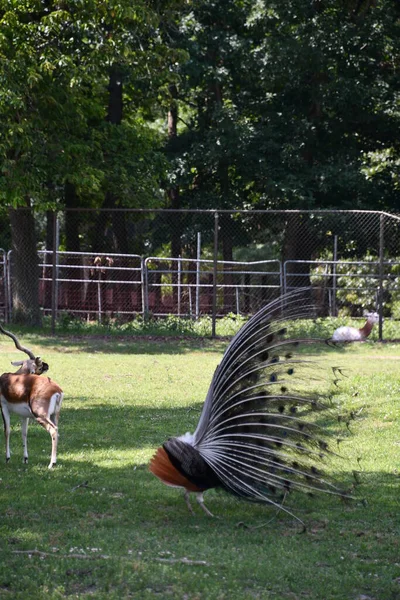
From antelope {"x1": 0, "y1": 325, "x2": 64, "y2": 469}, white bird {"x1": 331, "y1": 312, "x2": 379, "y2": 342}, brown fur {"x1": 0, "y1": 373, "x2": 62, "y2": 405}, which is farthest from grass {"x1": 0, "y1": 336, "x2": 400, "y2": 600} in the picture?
white bird {"x1": 331, "y1": 312, "x2": 379, "y2": 342}

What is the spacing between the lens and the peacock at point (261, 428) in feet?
23.2

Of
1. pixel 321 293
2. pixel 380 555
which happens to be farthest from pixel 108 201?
pixel 380 555

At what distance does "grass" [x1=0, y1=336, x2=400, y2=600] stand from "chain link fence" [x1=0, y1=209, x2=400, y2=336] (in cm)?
990

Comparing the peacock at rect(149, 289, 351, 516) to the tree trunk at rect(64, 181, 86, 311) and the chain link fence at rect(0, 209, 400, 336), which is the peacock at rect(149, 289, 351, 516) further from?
the tree trunk at rect(64, 181, 86, 311)

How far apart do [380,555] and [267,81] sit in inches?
952

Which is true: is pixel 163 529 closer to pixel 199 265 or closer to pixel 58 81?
pixel 58 81

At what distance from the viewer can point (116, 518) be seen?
24.3 ft

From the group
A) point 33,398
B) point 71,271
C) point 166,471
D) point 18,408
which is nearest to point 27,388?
point 33,398

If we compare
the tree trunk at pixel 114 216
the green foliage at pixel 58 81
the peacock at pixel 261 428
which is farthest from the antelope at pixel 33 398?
the tree trunk at pixel 114 216

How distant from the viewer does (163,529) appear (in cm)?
714

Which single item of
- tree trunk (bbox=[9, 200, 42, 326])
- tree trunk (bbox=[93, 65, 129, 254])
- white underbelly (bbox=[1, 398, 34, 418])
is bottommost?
white underbelly (bbox=[1, 398, 34, 418])

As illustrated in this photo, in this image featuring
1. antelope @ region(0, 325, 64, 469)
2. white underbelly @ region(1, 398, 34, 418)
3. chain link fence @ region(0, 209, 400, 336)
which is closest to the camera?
antelope @ region(0, 325, 64, 469)

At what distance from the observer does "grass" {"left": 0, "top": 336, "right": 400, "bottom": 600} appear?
5.84 meters

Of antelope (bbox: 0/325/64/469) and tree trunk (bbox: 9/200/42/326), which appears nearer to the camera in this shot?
antelope (bbox: 0/325/64/469)
